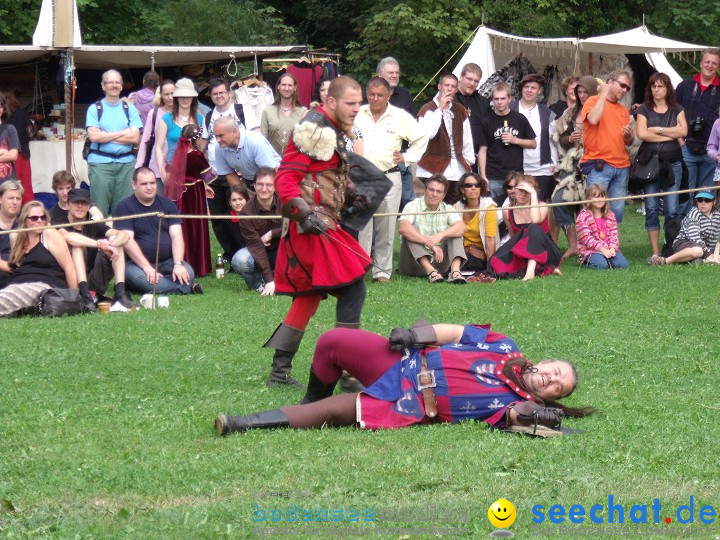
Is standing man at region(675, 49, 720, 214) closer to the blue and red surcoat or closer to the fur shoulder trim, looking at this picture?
the fur shoulder trim

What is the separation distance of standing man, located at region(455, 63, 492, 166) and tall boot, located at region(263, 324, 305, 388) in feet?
21.2

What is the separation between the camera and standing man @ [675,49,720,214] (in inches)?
492

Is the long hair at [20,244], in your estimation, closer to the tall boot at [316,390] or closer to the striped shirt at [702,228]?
the tall boot at [316,390]

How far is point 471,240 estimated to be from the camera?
39.2 feet

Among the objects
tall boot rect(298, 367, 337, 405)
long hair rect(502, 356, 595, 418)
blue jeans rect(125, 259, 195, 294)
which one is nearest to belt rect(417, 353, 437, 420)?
long hair rect(502, 356, 595, 418)

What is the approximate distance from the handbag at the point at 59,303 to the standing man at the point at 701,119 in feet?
21.8

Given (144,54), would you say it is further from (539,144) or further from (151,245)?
(539,144)

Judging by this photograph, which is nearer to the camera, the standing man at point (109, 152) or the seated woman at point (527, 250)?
the seated woman at point (527, 250)

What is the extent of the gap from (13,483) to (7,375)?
2405mm

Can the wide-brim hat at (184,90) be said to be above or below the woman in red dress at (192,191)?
above

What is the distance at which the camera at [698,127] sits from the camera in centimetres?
1247

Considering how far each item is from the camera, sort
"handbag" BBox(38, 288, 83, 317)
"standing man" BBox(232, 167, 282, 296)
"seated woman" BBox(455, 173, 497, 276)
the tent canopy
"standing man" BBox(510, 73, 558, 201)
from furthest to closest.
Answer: the tent canopy → "standing man" BBox(510, 73, 558, 201) → "seated woman" BBox(455, 173, 497, 276) → "standing man" BBox(232, 167, 282, 296) → "handbag" BBox(38, 288, 83, 317)

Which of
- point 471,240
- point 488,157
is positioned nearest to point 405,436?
point 471,240

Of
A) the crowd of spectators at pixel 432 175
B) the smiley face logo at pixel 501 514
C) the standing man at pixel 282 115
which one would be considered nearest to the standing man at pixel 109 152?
the crowd of spectators at pixel 432 175
